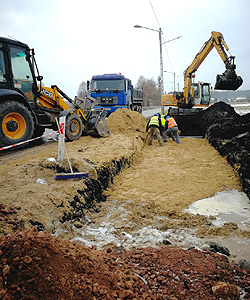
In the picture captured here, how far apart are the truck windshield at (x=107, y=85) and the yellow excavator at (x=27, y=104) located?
521cm

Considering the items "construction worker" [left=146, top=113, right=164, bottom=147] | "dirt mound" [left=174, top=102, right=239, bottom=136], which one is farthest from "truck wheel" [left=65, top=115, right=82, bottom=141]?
"dirt mound" [left=174, top=102, right=239, bottom=136]

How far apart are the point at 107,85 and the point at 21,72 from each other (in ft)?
26.3

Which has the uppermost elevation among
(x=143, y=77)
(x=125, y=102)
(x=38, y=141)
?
(x=143, y=77)

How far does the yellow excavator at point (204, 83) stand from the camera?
493 inches

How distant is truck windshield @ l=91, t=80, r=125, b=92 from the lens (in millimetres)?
15484

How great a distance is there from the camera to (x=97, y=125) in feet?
33.0

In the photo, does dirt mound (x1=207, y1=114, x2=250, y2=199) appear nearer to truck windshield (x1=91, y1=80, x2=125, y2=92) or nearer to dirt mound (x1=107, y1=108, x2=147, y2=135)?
dirt mound (x1=107, y1=108, x2=147, y2=135)

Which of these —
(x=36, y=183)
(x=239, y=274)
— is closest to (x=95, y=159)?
(x=36, y=183)

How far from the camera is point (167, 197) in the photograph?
530 cm

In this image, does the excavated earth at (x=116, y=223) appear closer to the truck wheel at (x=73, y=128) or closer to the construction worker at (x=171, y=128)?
the truck wheel at (x=73, y=128)

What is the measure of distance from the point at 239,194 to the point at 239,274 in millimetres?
2892

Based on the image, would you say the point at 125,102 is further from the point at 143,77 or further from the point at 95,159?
the point at 143,77

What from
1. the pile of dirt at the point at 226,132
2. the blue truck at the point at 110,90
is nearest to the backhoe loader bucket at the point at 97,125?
the pile of dirt at the point at 226,132

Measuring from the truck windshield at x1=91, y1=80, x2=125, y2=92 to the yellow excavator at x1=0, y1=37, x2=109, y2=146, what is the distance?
521 centimetres
